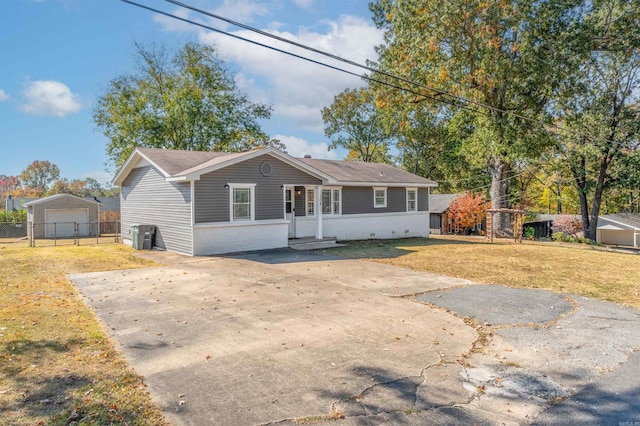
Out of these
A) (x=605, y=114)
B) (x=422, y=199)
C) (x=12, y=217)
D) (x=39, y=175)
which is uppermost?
(x=39, y=175)

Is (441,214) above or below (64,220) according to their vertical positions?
above

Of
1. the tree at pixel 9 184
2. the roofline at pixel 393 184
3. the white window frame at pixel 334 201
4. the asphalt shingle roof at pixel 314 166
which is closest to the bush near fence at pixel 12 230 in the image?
the asphalt shingle roof at pixel 314 166

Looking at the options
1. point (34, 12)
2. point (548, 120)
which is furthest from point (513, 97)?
point (34, 12)

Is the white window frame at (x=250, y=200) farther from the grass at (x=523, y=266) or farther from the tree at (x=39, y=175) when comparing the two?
the tree at (x=39, y=175)

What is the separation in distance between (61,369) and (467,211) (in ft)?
98.7

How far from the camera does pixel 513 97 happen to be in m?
20.6

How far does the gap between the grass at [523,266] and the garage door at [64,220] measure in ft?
82.2

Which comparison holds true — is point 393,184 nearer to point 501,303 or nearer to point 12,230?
point 501,303

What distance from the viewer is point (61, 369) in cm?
426

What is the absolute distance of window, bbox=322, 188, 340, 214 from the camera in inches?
707

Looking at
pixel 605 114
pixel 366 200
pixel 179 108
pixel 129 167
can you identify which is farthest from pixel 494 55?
pixel 179 108

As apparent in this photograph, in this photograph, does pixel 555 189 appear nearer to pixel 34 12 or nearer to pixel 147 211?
pixel 147 211

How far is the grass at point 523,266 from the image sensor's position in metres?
9.12

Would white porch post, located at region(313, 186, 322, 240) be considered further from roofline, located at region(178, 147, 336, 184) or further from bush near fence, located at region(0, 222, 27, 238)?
bush near fence, located at region(0, 222, 27, 238)
